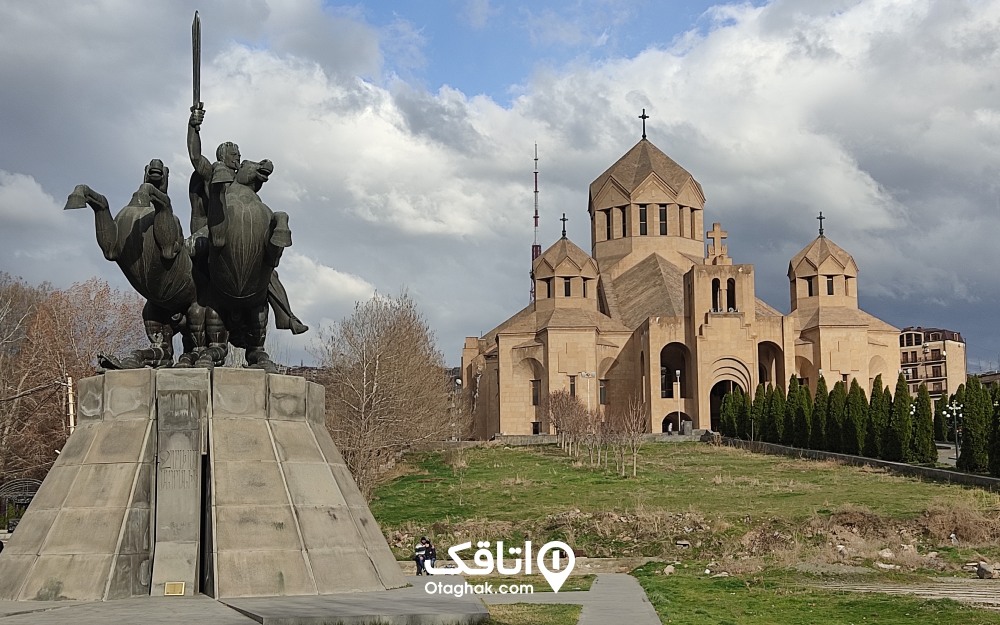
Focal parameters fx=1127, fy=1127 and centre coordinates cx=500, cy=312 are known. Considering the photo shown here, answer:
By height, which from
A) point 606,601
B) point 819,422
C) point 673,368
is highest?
point 673,368

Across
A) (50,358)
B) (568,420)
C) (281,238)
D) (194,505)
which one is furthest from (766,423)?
(194,505)

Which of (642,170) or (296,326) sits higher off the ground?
(642,170)

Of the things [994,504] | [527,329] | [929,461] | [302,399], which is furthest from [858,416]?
[302,399]

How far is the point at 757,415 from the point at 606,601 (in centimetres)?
3249

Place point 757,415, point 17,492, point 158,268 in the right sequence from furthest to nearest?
point 757,415, point 17,492, point 158,268

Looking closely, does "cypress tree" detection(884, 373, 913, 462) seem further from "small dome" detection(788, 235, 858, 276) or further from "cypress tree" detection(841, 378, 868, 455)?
"small dome" detection(788, 235, 858, 276)

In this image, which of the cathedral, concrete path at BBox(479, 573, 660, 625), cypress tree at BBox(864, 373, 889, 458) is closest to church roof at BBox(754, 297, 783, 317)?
the cathedral

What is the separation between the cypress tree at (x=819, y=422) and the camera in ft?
115

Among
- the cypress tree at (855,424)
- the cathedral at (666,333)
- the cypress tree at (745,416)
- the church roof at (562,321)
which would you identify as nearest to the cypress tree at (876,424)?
the cypress tree at (855,424)

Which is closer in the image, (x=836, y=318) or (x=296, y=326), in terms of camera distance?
(x=296, y=326)

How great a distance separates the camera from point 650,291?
53406 millimetres

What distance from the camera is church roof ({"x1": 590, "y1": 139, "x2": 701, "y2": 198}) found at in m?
56.8

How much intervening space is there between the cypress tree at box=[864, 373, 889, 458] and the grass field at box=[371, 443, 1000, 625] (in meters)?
1.74

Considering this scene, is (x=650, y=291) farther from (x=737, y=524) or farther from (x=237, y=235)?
(x=237, y=235)
